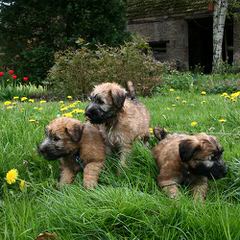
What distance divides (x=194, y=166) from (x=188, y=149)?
0.60 feet

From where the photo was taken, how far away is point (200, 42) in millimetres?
28000

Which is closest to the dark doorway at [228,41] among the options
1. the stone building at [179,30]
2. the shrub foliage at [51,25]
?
the stone building at [179,30]

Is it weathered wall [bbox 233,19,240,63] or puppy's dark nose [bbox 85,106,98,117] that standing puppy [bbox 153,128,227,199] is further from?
weathered wall [bbox 233,19,240,63]

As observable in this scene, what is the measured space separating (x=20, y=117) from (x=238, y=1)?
18816 mm

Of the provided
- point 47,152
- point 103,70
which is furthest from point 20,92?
point 47,152

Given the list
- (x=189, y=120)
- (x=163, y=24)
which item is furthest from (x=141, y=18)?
(x=189, y=120)

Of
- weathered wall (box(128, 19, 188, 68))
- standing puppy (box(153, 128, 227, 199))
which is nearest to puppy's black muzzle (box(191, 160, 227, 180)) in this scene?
standing puppy (box(153, 128, 227, 199))

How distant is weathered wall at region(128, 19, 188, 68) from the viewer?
27141 mm

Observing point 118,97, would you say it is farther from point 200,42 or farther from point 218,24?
point 200,42

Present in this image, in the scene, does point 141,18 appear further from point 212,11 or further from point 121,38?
point 121,38

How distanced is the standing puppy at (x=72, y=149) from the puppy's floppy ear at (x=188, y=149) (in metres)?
0.85

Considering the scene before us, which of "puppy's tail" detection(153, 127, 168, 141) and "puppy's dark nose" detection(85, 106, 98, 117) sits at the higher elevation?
"puppy's dark nose" detection(85, 106, 98, 117)

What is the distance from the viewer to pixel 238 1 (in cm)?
2370

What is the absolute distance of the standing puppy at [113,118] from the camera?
5.18m
